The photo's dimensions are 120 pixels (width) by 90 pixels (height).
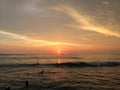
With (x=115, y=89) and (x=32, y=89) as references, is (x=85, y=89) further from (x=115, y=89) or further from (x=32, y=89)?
(x=32, y=89)

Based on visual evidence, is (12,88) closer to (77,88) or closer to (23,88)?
(23,88)

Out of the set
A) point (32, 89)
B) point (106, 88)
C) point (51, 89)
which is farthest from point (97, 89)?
point (32, 89)

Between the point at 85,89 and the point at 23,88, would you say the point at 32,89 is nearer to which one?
the point at 23,88

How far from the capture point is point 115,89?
22.3 m

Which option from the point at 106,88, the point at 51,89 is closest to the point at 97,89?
the point at 106,88

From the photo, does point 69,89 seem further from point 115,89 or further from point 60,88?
point 115,89

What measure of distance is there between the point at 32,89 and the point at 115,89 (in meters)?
11.4

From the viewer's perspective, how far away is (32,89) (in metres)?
22.2

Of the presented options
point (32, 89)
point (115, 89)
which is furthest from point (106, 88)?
point (32, 89)

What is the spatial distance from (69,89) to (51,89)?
2.48 metres

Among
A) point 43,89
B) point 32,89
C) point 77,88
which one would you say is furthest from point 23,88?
point 77,88

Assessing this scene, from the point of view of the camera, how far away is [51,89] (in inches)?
878

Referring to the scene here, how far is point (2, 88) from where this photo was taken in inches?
886

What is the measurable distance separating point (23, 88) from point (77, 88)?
297 inches
